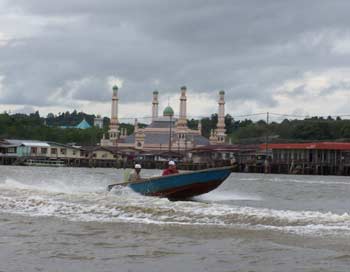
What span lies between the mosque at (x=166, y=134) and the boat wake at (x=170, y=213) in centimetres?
11249

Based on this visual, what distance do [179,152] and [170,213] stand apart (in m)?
105

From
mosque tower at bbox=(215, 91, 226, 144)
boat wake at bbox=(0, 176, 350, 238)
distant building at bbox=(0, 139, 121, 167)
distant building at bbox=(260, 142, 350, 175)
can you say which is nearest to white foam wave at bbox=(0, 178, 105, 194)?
boat wake at bbox=(0, 176, 350, 238)

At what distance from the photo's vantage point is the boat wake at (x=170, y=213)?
630 inches

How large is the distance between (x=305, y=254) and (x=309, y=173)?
3047 inches

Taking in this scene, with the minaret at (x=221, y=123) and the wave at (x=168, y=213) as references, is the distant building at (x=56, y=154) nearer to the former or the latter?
the minaret at (x=221, y=123)

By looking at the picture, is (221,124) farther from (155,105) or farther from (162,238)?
(162,238)

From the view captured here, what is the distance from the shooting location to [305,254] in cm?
1254

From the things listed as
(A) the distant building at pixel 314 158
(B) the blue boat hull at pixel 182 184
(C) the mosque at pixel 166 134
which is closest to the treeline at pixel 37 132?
(C) the mosque at pixel 166 134

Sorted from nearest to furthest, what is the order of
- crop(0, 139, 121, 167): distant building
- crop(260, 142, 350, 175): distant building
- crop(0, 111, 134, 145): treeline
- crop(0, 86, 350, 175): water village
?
1. crop(260, 142, 350, 175): distant building
2. crop(0, 86, 350, 175): water village
3. crop(0, 139, 121, 167): distant building
4. crop(0, 111, 134, 145): treeline

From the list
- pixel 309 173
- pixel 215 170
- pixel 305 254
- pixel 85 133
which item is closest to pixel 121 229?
pixel 305 254

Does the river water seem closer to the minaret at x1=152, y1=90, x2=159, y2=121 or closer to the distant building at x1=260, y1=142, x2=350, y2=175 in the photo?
the distant building at x1=260, y1=142, x2=350, y2=175

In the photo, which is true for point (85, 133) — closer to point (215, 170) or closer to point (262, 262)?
point (215, 170)

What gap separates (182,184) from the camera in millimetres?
23969

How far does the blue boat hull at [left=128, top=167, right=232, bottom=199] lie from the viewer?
23.5 meters
